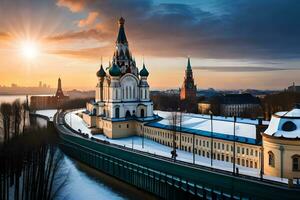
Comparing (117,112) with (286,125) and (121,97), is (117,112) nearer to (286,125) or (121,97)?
(121,97)

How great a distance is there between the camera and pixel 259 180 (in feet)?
77.0

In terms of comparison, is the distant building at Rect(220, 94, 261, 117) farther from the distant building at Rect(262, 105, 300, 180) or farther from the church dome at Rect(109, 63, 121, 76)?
the distant building at Rect(262, 105, 300, 180)

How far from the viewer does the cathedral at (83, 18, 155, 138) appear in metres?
49.7

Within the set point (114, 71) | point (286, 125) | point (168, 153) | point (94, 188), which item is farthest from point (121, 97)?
point (286, 125)

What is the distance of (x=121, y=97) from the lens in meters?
50.9

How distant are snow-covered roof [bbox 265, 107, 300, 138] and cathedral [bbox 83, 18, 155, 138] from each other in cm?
2505

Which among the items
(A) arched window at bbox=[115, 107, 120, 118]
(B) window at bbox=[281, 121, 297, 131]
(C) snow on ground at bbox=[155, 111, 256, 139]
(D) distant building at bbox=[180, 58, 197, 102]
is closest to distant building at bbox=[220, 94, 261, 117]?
(D) distant building at bbox=[180, 58, 197, 102]

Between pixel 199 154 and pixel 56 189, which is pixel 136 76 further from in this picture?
pixel 56 189

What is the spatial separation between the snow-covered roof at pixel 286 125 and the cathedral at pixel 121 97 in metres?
25.1

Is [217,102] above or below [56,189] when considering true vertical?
above

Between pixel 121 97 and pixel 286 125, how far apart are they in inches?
1131

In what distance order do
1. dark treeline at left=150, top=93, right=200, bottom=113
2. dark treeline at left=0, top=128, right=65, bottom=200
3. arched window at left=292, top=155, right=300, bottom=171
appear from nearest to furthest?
dark treeline at left=0, top=128, right=65, bottom=200, arched window at left=292, top=155, right=300, bottom=171, dark treeline at left=150, top=93, right=200, bottom=113

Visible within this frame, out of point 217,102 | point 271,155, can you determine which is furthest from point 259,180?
point 217,102

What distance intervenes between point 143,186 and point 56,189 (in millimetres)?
7878
